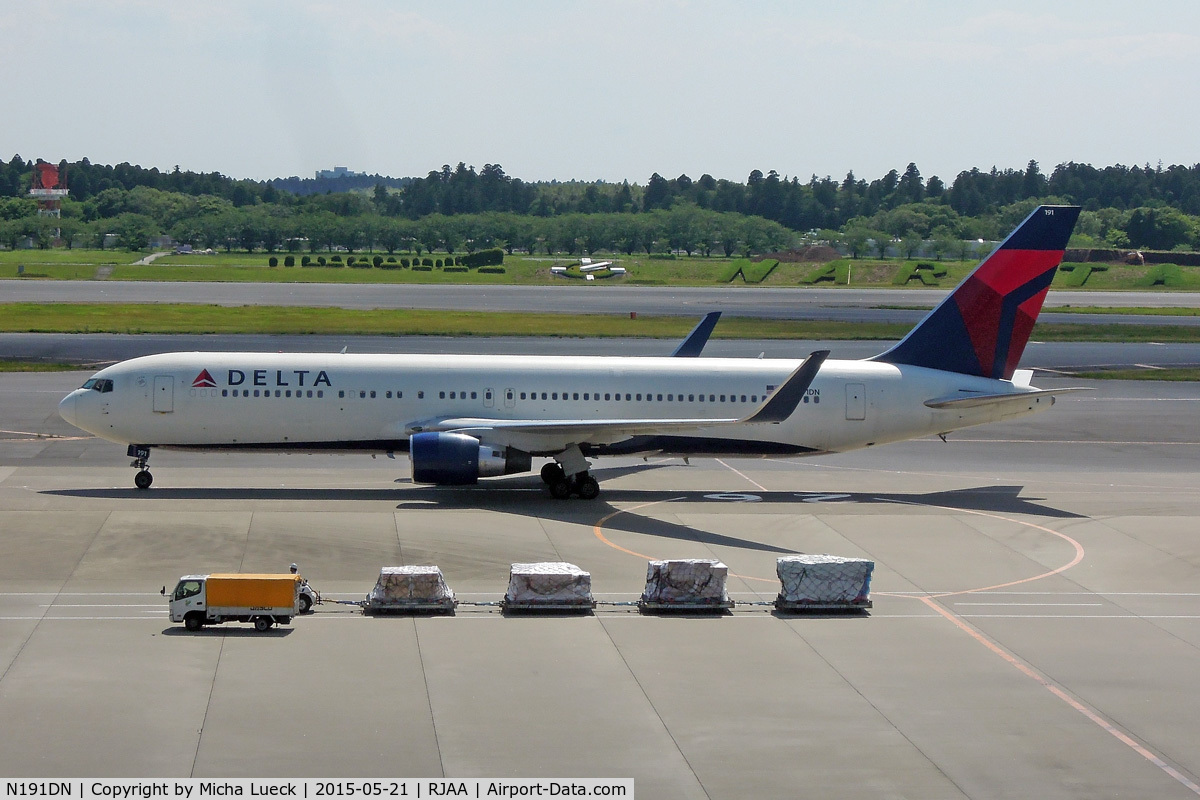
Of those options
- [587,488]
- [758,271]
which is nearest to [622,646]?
[587,488]

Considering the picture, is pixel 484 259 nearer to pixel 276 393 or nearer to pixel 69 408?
pixel 69 408

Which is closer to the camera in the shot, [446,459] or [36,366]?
[446,459]

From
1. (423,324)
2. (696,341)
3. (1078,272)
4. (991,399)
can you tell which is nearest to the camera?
(991,399)

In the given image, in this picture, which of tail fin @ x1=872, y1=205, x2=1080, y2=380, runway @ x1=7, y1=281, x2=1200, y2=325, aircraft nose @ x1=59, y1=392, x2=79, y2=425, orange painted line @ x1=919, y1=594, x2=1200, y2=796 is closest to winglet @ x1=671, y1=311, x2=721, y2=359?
tail fin @ x1=872, y1=205, x2=1080, y2=380

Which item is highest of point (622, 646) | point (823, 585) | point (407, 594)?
point (823, 585)

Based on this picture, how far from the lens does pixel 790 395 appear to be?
3512cm

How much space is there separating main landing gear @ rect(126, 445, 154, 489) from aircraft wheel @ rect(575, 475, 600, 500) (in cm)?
1337

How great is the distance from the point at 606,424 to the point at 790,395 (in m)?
5.52

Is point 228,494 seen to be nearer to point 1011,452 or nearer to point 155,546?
point 155,546

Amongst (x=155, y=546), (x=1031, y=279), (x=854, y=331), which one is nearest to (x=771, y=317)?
(x=854, y=331)

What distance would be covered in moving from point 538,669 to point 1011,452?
33028 millimetres

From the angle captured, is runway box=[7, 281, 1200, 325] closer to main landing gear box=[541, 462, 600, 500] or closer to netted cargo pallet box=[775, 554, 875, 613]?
main landing gear box=[541, 462, 600, 500]

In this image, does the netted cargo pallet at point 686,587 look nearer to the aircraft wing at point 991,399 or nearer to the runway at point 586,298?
the aircraft wing at point 991,399

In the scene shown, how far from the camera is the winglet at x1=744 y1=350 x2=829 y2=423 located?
3491cm
